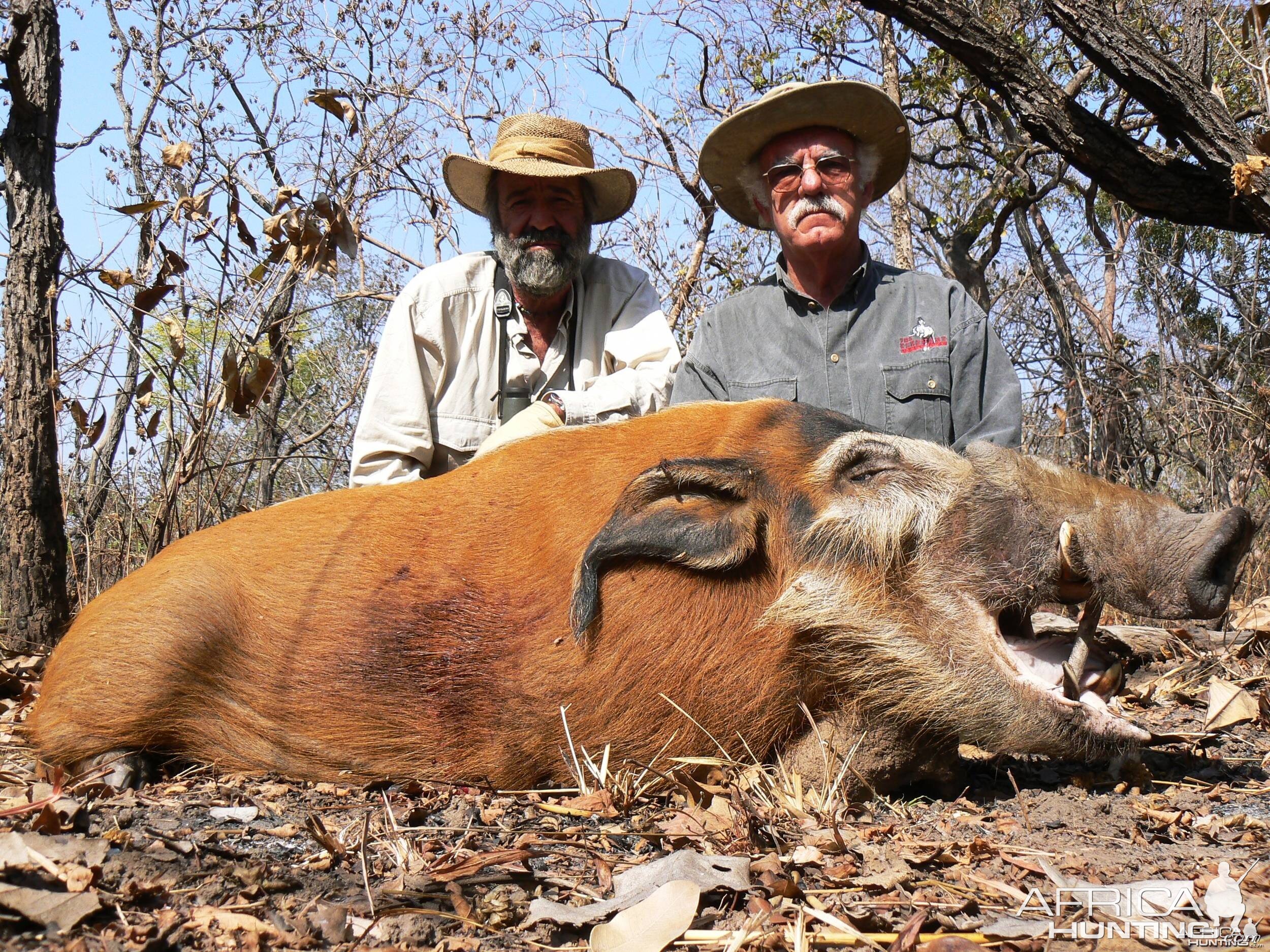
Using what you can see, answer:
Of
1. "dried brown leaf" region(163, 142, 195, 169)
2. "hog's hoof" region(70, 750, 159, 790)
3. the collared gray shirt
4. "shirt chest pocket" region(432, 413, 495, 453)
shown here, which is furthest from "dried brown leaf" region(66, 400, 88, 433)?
the collared gray shirt

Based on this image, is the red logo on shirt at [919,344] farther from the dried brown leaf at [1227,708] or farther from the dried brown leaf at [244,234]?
the dried brown leaf at [244,234]

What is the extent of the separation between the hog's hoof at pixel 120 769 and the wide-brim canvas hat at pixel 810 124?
3.63 m

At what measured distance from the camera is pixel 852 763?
3254 mm

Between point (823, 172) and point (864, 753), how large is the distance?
2.96m

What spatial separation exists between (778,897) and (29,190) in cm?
540

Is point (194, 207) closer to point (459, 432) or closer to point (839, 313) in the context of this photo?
point (459, 432)

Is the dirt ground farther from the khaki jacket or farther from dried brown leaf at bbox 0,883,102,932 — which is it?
the khaki jacket

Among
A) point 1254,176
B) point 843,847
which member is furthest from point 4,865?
point 1254,176

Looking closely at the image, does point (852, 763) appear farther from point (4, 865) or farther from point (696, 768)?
point (4, 865)

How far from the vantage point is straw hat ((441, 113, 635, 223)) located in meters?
5.59

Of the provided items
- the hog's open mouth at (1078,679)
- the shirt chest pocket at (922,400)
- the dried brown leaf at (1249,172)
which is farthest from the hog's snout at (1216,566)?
the dried brown leaf at (1249,172)

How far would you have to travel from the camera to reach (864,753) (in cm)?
326

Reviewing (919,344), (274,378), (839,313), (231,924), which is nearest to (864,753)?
(231,924)

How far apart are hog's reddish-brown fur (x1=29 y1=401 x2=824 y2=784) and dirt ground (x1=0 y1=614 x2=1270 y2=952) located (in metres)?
0.13
